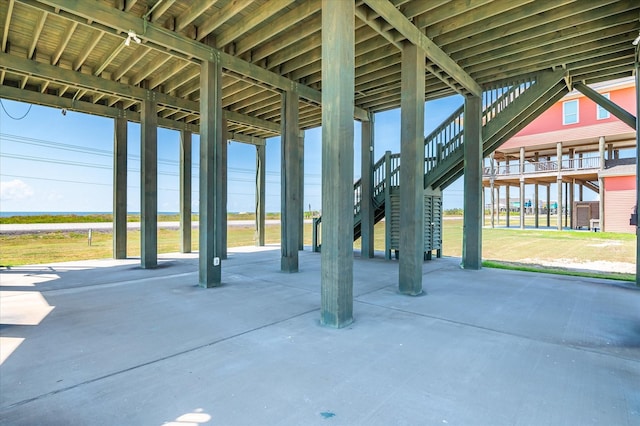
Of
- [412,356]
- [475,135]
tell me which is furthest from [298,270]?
[475,135]

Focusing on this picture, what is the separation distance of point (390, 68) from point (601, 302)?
5890 mm

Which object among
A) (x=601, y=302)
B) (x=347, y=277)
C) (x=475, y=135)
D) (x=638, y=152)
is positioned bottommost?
(x=601, y=302)

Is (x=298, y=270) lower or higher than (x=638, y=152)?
lower

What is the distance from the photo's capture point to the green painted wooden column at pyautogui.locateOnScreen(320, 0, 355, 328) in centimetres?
378

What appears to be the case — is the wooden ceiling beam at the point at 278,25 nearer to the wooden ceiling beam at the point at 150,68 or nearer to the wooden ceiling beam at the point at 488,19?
the wooden ceiling beam at the point at 150,68

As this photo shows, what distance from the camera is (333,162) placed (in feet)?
12.5

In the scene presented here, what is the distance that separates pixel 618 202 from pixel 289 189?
17.8 meters

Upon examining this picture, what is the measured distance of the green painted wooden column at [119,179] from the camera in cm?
896

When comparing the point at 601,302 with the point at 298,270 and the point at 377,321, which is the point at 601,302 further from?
the point at 298,270

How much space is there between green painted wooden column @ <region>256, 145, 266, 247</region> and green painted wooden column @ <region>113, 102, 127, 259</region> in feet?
15.6

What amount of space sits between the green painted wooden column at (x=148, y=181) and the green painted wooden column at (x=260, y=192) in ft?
16.1

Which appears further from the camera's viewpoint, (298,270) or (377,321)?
(298,270)

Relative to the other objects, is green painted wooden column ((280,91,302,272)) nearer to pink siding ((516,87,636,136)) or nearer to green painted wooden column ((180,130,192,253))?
A: green painted wooden column ((180,130,192,253))

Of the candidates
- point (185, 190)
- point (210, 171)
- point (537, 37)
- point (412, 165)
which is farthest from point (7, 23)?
point (537, 37)
